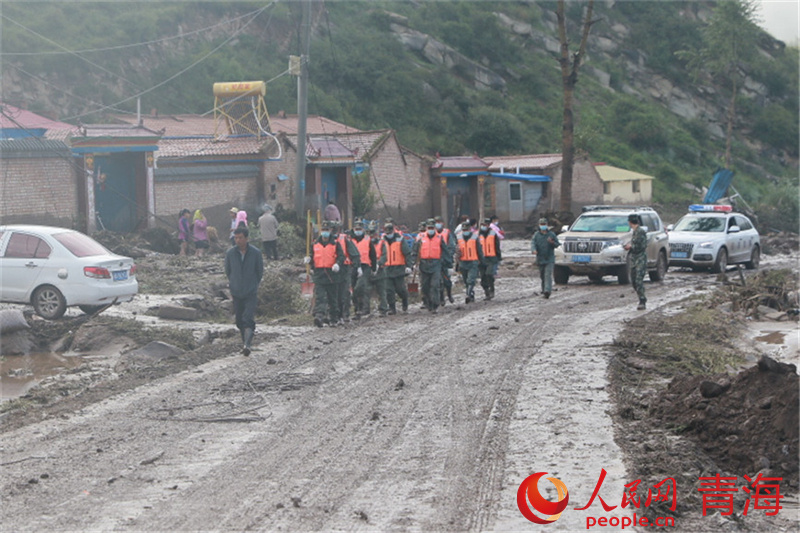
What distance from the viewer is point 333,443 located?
841 cm

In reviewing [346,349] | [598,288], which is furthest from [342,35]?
[346,349]

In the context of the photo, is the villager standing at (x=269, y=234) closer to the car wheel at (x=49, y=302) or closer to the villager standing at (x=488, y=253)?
the villager standing at (x=488, y=253)

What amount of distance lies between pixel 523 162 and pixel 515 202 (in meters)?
3.12

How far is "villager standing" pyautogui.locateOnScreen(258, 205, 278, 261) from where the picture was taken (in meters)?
25.8

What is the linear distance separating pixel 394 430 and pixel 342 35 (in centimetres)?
5919

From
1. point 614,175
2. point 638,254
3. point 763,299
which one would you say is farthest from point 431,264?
point 614,175

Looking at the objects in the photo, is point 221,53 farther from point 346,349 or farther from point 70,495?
point 70,495

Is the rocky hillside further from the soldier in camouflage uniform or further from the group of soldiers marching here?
the soldier in camouflage uniform

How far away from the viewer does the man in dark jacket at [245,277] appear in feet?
43.6

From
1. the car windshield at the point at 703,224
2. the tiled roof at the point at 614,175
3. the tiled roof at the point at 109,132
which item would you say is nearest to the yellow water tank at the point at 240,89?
the tiled roof at the point at 109,132

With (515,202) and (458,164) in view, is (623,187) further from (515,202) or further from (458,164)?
(458,164)

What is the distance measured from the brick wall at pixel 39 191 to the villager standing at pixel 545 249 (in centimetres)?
1349

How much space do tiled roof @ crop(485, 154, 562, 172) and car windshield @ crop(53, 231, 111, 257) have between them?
31385 mm

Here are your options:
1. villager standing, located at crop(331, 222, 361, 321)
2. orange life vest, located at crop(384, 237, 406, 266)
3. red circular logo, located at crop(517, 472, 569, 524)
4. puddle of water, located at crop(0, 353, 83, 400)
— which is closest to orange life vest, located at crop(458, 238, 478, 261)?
orange life vest, located at crop(384, 237, 406, 266)
